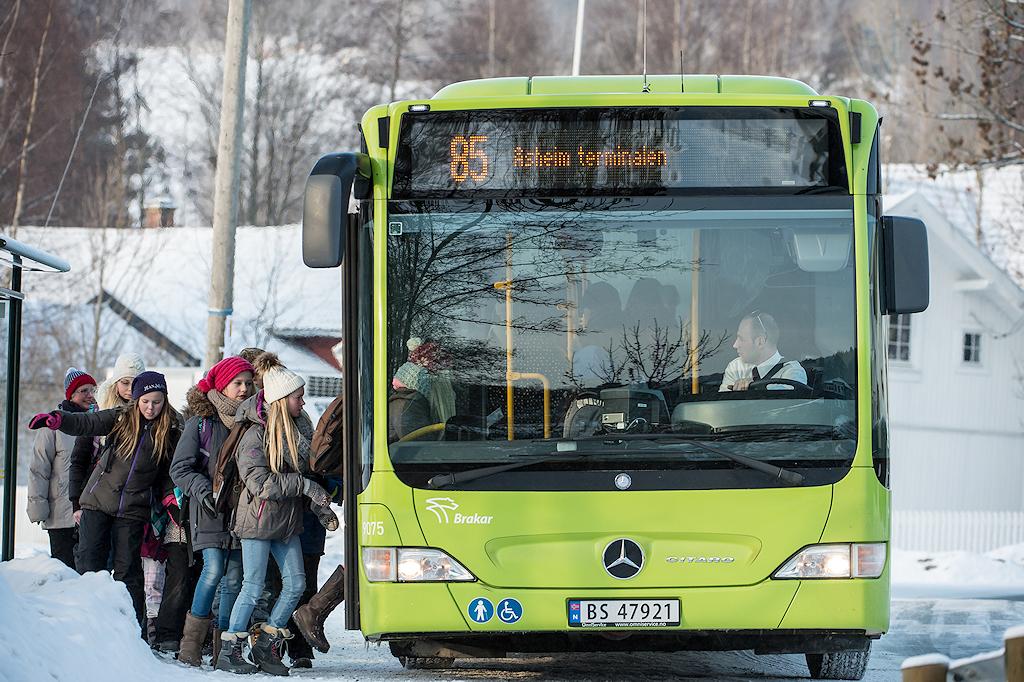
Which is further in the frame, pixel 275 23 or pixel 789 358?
pixel 275 23

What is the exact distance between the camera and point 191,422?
8.74m

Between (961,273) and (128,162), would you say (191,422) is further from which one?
(128,162)

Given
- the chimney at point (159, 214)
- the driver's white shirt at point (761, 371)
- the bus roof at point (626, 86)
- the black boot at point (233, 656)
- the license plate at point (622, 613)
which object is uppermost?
the chimney at point (159, 214)

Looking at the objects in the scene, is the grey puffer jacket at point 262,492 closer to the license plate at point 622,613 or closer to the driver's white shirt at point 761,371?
the license plate at point 622,613

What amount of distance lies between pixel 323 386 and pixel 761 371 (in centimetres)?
2856

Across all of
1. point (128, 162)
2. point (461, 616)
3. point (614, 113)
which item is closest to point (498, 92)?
point (614, 113)

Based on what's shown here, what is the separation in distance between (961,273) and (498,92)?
28.2m

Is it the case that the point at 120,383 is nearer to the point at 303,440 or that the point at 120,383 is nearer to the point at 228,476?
the point at 228,476

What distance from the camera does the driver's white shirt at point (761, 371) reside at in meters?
6.88

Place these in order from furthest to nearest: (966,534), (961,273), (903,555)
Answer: (961,273)
(966,534)
(903,555)

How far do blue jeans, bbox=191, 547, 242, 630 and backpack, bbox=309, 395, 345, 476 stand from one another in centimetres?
105

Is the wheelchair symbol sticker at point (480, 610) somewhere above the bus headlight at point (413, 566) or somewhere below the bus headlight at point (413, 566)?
below

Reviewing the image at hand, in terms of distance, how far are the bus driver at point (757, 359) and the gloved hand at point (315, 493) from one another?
2.54 metres

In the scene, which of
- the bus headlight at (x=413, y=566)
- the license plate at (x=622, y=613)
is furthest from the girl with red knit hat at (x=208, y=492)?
the license plate at (x=622, y=613)
